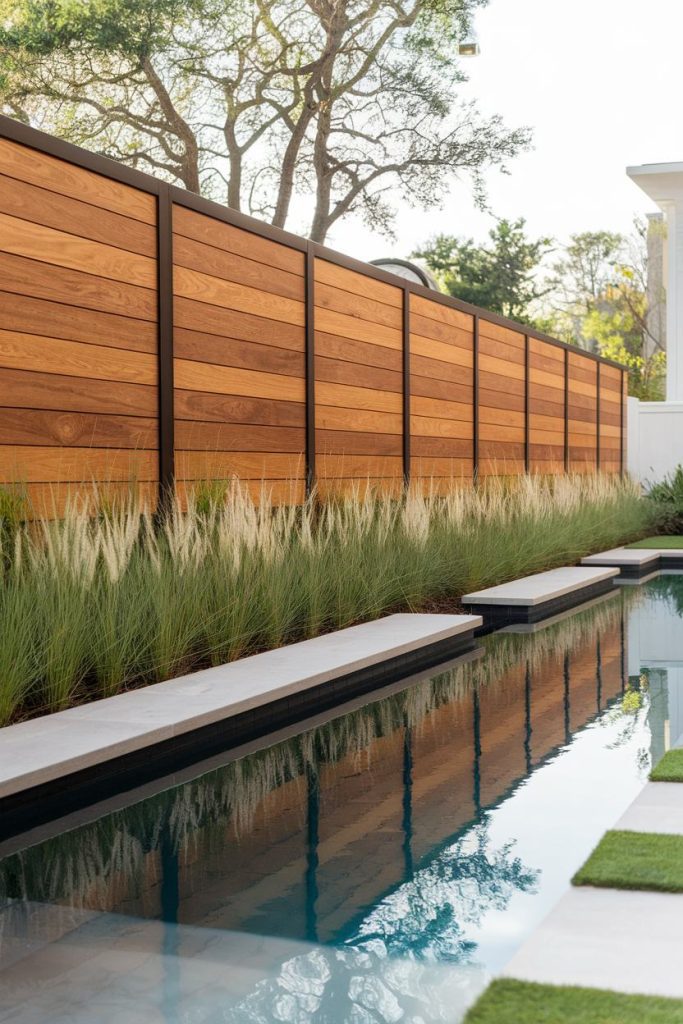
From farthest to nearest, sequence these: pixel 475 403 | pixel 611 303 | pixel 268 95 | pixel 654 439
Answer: pixel 611 303, pixel 268 95, pixel 654 439, pixel 475 403

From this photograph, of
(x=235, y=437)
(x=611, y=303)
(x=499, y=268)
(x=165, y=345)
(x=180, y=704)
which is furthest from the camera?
(x=499, y=268)

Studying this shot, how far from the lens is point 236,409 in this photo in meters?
6.77

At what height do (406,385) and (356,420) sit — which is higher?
(406,385)

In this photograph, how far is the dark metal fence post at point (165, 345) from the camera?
6012mm

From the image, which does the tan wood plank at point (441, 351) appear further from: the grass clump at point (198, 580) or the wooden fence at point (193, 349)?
the grass clump at point (198, 580)

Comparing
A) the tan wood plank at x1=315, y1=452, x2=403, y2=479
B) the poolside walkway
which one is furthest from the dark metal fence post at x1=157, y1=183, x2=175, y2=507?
the poolside walkway

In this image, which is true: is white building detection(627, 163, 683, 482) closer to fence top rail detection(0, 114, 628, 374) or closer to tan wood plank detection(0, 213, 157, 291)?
fence top rail detection(0, 114, 628, 374)

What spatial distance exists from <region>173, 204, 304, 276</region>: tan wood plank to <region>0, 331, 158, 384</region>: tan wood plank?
85 cm

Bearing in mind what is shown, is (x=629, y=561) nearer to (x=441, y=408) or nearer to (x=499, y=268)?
(x=441, y=408)

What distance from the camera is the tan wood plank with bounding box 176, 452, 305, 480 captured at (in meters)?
6.27

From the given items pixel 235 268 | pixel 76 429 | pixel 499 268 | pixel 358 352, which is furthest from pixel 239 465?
pixel 499 268

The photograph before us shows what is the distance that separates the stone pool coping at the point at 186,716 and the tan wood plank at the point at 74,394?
4.56ft

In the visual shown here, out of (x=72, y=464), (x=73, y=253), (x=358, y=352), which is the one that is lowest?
(x=72, y=464)

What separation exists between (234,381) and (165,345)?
2.56 ft
